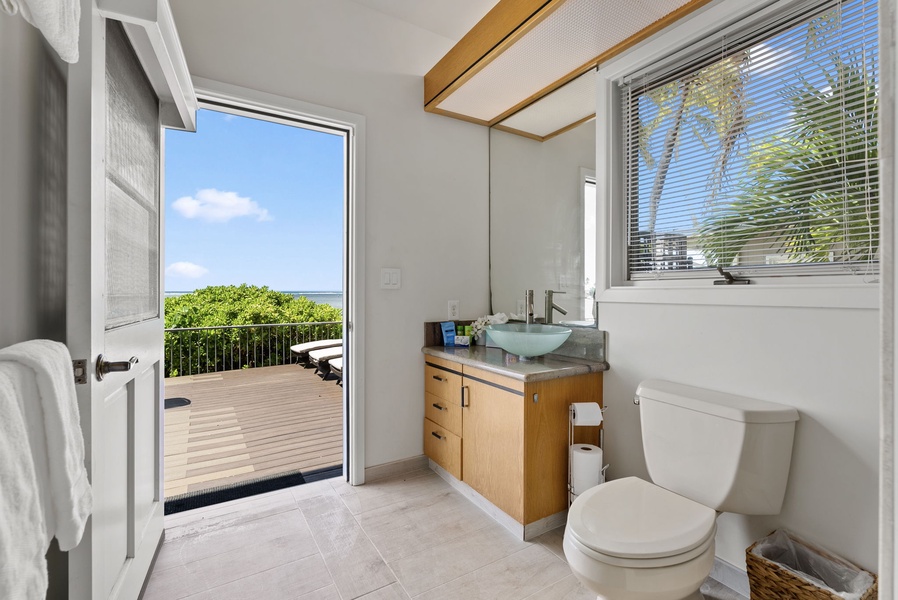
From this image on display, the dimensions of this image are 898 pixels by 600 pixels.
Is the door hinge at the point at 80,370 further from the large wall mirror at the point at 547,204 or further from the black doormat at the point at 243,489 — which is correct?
the large wall mirror at the point at 547,204

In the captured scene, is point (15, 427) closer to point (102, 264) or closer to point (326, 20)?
point (102, 264)

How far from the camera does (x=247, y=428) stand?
11.7ft

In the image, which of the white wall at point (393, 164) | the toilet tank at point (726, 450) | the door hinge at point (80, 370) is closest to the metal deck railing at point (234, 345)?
the white wall at point (393, 164)

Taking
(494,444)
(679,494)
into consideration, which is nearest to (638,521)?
(679,494)

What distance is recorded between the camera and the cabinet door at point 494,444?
1881 mm

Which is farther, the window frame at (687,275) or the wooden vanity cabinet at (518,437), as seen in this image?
the wooden vanity cabinet at (518,437)

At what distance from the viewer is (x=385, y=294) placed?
8.19 ft

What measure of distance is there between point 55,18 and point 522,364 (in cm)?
185

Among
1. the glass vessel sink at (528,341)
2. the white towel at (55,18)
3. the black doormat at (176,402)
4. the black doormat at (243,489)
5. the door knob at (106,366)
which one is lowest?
the black doormat at (243,489)

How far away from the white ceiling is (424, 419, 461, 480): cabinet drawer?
2370 millimetres

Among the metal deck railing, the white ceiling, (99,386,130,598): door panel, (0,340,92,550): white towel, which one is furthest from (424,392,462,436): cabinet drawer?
the metal deck railing

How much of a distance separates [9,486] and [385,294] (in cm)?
194

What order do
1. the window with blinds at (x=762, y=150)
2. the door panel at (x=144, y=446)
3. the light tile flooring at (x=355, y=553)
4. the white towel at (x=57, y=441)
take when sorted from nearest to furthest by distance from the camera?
the white towel at (x=57, y=441)
the window with blinds at (x=762, y=150)
the door panel at (x=144, y=446)
the light tile flooring at (x=355, y=553)

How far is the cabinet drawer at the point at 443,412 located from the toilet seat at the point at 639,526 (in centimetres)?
95
